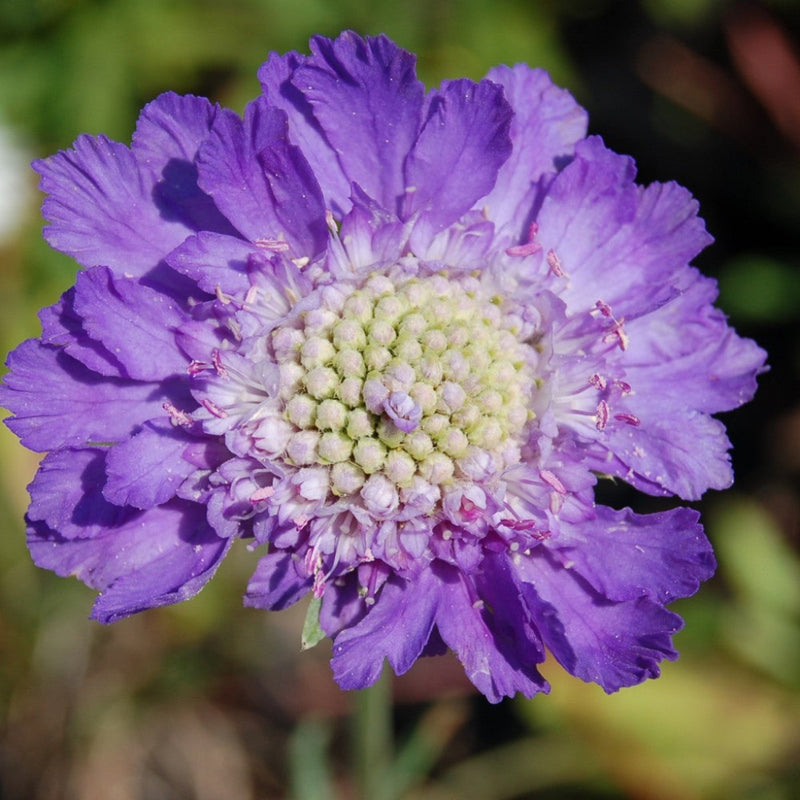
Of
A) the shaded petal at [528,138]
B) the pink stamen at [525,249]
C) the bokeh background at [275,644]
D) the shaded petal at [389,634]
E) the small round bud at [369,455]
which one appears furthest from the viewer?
the bokeh background at [275,644]

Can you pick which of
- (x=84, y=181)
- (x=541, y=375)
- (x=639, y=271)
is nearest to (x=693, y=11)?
(x=639, y=271)

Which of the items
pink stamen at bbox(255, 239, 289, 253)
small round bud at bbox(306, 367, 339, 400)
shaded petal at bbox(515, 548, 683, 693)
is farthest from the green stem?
pink stamen at bbox(255, 239, 289, 253)

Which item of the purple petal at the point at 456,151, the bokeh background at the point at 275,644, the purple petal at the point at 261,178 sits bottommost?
the bokeh background at the point at 275,644

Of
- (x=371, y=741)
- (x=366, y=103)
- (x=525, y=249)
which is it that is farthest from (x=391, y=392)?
(x=371, y=741)

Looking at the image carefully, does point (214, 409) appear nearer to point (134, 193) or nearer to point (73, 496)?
point (73, 496)

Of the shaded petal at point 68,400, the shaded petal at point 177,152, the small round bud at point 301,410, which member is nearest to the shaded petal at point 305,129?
the shaded petal at point 177,152

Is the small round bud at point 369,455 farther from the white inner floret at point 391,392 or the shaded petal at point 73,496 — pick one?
the shaded petal at point 73,496

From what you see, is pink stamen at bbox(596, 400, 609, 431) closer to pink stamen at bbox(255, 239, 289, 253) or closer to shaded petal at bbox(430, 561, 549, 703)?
shaded petal at bbox(430, 561, 549, 703)

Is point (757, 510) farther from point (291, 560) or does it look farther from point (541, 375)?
point (291, 560)
